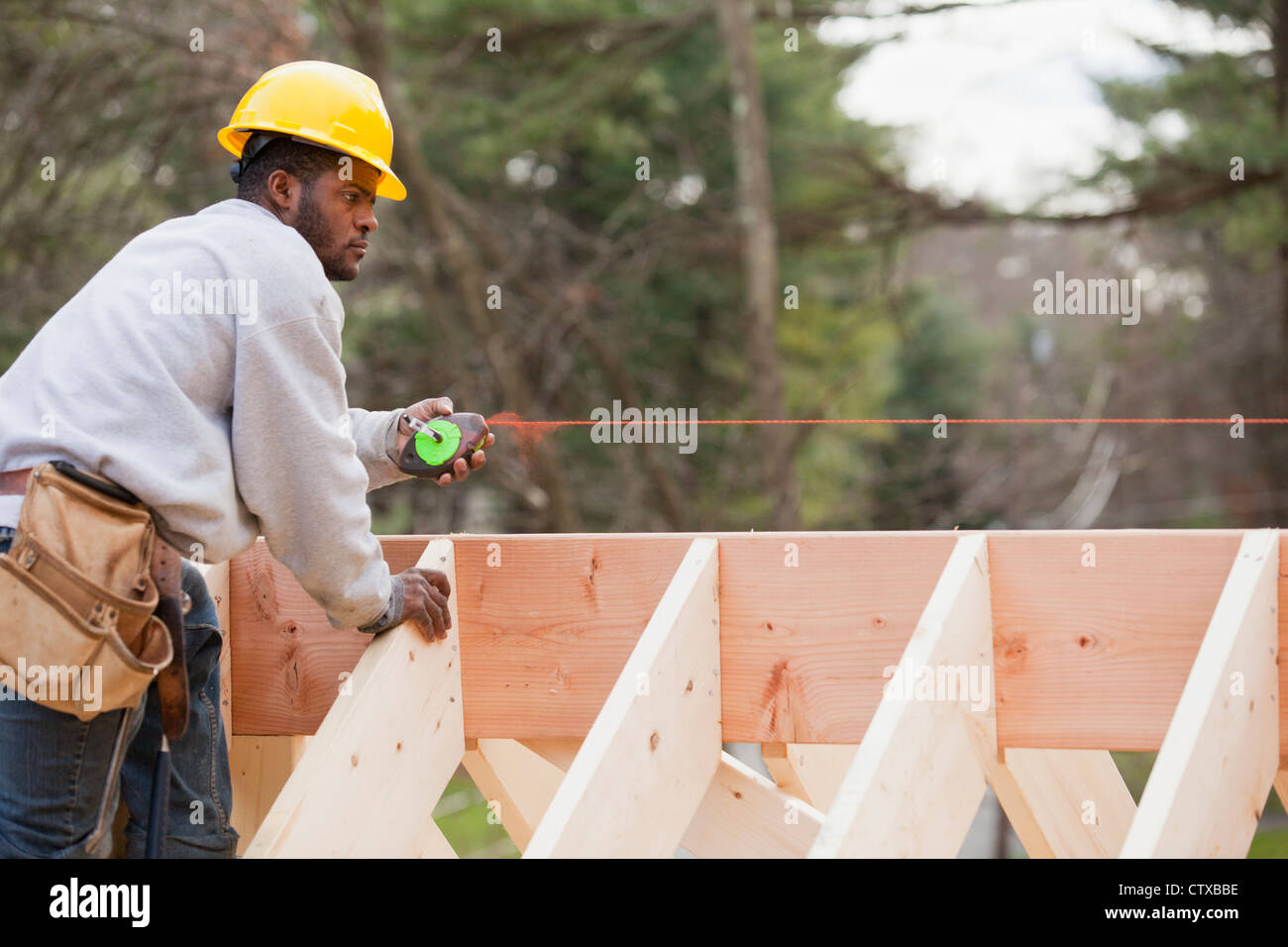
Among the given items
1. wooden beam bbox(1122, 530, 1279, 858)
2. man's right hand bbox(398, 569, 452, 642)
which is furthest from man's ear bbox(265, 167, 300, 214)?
wooden beam bbox(1122, 530, 1279, 858)

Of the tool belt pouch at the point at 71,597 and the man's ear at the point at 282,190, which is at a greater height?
the man's ear at the point at 282,190

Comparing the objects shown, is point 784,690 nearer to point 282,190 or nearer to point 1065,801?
point 1065,801

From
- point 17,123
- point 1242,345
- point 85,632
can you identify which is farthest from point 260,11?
point 1242,345

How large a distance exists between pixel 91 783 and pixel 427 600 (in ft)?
2.31

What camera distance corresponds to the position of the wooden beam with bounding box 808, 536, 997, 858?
190 centimetres

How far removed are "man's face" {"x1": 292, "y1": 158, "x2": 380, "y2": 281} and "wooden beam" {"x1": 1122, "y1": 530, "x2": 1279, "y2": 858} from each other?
5.55 feet

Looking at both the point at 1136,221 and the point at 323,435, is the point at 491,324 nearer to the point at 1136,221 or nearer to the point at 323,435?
the point at 1136,221

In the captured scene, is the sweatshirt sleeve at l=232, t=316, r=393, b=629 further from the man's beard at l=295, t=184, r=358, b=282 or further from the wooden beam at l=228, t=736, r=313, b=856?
the wooden beam at l=228, t=736, r=313, b=856

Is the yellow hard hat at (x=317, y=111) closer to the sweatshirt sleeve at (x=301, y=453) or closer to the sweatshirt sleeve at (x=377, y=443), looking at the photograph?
the sweatshirt sleeve at (x=301, y=453)

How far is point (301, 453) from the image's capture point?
6.76 ft

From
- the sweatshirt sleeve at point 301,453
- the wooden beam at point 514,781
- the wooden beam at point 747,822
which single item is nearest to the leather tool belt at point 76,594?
the sweatshirt sleeve at point 301,453

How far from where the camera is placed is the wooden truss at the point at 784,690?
81.0 inches

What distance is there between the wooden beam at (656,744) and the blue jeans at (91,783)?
2.31 feet
